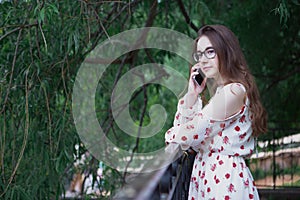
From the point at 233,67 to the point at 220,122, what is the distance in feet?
0.76

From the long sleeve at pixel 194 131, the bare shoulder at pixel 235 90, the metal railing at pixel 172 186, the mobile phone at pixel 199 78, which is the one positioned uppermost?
the mobile phone at pixel 199 78

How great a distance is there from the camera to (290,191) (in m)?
4.66

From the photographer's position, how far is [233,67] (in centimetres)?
228

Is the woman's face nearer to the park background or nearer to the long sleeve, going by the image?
the long sleeve

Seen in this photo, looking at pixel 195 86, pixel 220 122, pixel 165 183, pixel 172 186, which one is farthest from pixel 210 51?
pixel 165 183

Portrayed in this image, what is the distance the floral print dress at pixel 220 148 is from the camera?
2.15 meters

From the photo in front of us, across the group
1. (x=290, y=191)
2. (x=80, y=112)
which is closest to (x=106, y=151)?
(x=80, y=112)

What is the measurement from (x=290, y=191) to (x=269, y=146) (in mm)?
762

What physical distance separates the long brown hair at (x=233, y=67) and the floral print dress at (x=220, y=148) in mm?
32

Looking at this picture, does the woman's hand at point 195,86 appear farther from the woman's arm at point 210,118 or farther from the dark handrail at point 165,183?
the dark handrail at point 165,183

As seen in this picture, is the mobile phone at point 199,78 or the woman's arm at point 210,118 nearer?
the woman's arm at point 210,118

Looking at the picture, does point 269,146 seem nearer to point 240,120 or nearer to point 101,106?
point 101,106

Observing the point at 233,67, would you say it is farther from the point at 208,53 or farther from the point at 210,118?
the point at 210,118

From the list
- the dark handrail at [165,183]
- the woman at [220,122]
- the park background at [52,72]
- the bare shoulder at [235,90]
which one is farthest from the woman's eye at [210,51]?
the park background at [52,72]
